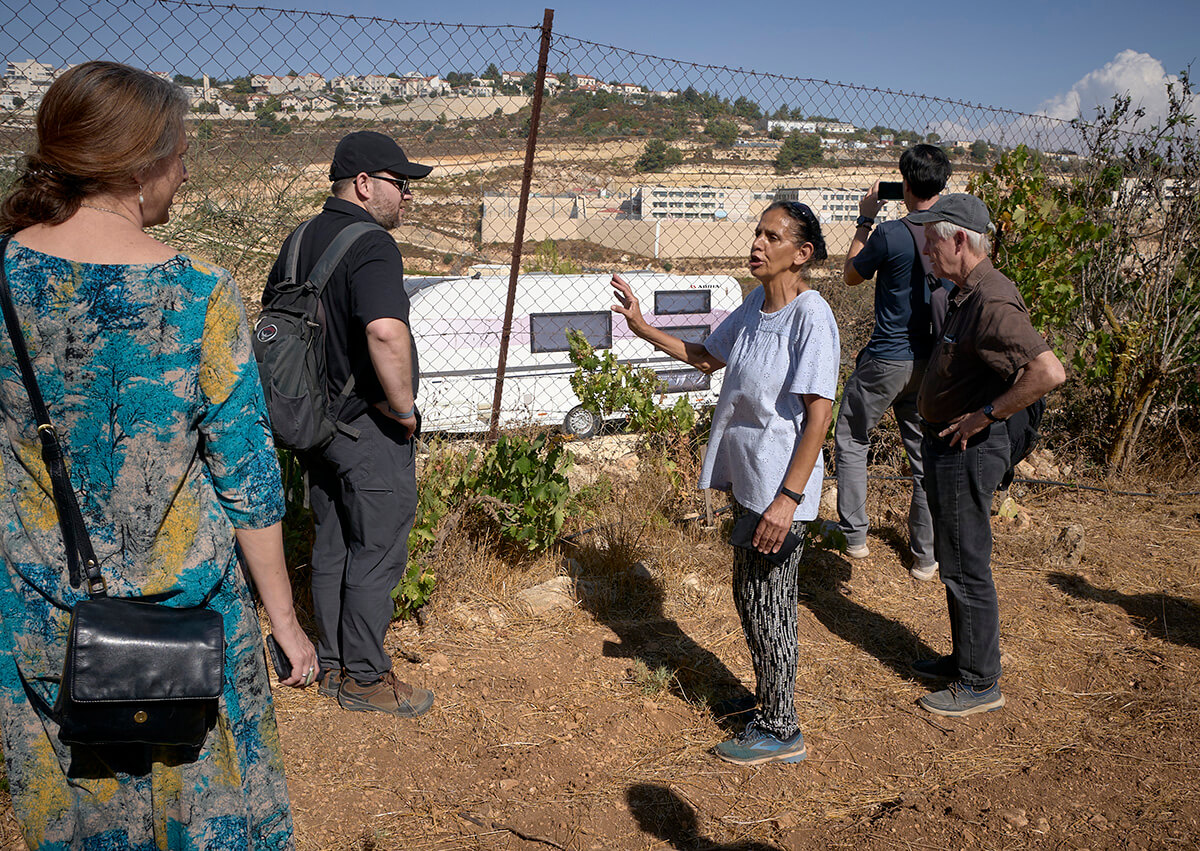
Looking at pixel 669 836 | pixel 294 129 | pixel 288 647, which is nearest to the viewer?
pixel 288 647

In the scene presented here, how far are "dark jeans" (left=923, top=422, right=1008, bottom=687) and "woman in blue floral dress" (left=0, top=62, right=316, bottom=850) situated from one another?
2.46m

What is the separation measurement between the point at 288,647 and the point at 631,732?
175cm

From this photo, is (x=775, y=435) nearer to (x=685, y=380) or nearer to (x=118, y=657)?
(x=118, y=657)

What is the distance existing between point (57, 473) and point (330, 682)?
6.45ft

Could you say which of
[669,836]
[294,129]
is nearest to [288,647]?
[669,836]

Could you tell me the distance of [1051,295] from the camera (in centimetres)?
499

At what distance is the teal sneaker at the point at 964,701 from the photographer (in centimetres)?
323

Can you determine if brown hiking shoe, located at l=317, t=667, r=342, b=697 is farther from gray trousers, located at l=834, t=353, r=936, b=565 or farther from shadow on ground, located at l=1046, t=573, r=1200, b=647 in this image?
shadow on ground, located at l=1046, t=573, r=1200, b=647

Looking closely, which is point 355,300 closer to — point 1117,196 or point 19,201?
point 19,201

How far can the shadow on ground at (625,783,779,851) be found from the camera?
8.28 ft

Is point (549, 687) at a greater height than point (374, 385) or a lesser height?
lesser

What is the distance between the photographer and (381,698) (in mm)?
3043

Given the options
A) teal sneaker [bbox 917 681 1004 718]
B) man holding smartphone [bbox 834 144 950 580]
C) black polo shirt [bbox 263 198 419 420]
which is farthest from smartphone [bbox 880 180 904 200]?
black polo shirt [bbox 263 198 419 420]

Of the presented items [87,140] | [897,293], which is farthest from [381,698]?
[897,293]
